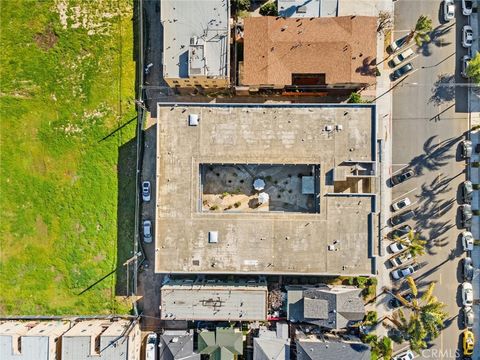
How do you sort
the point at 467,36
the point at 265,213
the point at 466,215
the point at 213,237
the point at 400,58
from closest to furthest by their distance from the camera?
the point at 213,237, the point at 265,213, the point at 466,215, the point at 467,36, the point at 400,58

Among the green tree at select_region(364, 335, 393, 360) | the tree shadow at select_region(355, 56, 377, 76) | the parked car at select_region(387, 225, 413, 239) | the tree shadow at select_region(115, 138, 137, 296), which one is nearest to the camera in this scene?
the tree shadow at select_region(355, 56, 377, 76)

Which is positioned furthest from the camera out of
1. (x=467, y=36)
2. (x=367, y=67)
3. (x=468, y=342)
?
(x=467, y=36)

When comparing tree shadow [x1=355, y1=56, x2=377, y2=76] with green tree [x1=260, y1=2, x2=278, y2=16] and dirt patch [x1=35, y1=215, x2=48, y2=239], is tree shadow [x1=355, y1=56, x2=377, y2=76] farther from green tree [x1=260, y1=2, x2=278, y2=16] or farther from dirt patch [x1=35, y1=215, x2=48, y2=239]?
dirt patch [x1=35, y1=215, x2=48, y2=239]

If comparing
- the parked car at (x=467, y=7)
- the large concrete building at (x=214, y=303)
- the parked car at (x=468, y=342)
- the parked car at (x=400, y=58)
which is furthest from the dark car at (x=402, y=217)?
the parked car at (x=467, y=7)

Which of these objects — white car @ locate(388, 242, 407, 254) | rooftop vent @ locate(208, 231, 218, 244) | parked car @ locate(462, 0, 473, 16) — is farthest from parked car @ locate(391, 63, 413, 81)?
rooftop vent @ locate(208, 231, 218, 244)

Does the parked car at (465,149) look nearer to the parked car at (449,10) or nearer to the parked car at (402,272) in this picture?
the parked car at (402,272)

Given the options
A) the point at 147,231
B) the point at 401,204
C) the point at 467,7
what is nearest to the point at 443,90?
the point at 467,7

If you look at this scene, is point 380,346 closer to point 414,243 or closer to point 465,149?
point 414,243
